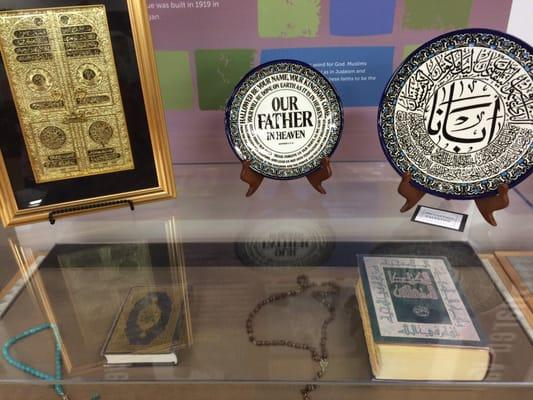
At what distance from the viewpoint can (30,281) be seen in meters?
0.69

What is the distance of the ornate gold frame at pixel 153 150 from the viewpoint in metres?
0.65

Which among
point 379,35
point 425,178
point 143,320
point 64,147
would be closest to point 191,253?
point 143,320

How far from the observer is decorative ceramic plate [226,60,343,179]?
71cm

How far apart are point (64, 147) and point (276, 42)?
405mm

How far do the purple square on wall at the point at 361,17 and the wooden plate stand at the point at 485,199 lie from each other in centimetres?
28

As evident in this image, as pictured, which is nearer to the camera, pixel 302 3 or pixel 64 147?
pixel 64 147

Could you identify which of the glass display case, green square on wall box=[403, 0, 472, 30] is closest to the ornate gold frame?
the glass display case

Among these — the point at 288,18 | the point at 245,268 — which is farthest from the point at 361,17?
the point at 245,268

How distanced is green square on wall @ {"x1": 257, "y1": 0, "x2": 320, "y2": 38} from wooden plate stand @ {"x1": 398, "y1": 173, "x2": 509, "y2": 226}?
32 centimetres

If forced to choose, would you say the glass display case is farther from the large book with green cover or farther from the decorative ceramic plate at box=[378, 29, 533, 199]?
the decorative ceramic plate at box=[378, 29, 533, 199]

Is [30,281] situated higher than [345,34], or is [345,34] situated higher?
[345,34]

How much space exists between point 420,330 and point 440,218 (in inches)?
11.5

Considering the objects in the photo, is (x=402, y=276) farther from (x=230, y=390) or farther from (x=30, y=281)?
(x=30, y=281)

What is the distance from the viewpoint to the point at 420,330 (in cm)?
53
